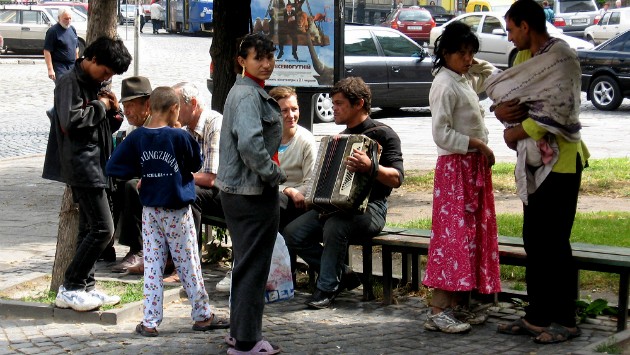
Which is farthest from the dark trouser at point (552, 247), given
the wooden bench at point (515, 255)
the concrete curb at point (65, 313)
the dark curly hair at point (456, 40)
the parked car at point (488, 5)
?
the parked car at point (488, 5)

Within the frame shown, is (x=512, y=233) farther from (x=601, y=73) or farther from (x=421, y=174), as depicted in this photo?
(x=601, y=73)

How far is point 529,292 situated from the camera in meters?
6.13

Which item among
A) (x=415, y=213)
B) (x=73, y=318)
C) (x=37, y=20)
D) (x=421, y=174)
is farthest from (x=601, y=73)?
(x=37, y=20)

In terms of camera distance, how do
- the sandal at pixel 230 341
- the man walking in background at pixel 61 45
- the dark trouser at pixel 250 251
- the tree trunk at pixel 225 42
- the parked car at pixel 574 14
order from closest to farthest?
1. the dark trouser at pixel 250 251
2. the sandal at pixel 230 341
3. the tree trunk at pixel 225 42
4. the man walking in background at pixel 61 45
5. the parked car at pixel 574 14

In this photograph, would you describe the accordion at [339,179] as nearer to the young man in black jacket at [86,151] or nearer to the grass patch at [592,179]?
the young man in black jacket at [86,151]

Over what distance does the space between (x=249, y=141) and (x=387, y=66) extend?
41.4ft

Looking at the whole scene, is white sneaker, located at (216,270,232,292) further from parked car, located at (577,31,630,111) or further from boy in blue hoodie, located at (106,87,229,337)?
parked car, located at (577,31,630,111)

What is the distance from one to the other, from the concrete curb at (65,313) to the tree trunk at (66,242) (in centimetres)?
36

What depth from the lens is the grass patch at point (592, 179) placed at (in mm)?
10992

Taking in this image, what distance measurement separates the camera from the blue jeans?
6.78 meters

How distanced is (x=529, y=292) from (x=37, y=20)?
28286mm

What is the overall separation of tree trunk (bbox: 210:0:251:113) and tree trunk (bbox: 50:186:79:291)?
3.00m

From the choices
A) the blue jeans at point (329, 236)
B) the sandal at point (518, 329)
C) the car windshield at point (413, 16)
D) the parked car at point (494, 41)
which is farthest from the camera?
the car windshield at point (413, 16)

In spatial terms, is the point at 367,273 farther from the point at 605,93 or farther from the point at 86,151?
the point at 605,93
